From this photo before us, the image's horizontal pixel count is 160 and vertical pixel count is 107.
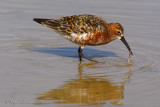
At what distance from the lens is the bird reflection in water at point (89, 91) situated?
8320 mm

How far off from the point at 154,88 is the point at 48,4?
8573 mm

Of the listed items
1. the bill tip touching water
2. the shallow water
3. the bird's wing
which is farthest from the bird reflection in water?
the bird's wing

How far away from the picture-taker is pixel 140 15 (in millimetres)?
15555

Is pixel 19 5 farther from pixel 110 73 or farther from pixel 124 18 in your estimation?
pixel 110 73

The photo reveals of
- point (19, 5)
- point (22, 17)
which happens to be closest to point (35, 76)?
point (22, 17)

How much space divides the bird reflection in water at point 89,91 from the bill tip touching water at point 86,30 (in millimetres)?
1379

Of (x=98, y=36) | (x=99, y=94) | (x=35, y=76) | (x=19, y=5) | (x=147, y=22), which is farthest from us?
(x=19, y=5)

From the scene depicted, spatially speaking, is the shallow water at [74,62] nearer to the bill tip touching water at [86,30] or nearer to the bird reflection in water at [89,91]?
the bird reflection in water at [89,91]

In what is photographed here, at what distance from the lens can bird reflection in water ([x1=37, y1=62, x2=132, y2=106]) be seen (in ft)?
27.3

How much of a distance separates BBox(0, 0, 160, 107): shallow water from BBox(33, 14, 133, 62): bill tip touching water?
676 mm

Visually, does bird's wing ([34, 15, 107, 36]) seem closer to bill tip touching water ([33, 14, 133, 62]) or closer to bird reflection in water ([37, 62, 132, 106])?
bill tip touching water ([33, 14, 133, 62])

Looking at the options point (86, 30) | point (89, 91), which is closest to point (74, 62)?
point (86, 30)

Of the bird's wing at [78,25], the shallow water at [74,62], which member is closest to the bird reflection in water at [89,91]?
the shallow water at [74,62]

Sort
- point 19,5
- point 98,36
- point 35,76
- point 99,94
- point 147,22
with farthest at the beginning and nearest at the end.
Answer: point 19,5 < point 147,22 < point 98,36 < point 35,76 < point 99,94
